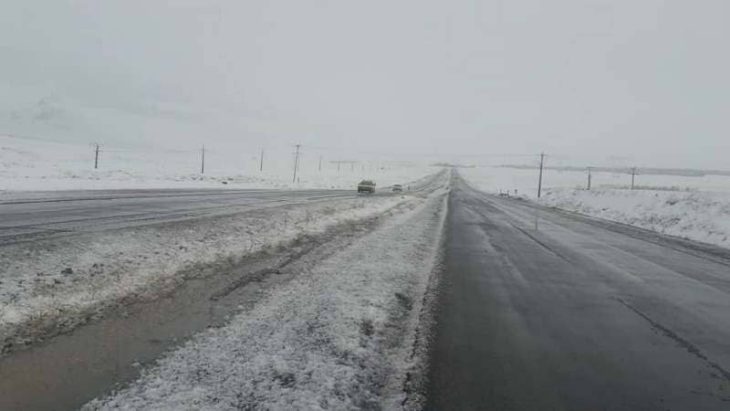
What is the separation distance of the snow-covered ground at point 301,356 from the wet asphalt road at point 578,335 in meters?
0.50

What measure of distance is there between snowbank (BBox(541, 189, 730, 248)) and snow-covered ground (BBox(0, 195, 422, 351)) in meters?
18.9

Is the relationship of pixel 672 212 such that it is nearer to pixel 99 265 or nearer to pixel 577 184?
pixel 99 265

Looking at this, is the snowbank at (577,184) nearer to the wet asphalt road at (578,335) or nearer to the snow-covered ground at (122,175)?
the snow-covered ground at (122,175)

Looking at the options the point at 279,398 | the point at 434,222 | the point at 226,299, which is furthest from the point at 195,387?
the point at 434,222

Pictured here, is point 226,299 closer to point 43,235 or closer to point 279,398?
point 279,398

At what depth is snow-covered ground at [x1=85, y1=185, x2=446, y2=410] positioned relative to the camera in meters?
4.45

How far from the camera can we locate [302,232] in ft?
51.4

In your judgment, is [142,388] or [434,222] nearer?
[142,388]

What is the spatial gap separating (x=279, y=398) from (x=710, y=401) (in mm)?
3771

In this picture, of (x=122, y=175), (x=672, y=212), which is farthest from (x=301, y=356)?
(x=122, y=175)

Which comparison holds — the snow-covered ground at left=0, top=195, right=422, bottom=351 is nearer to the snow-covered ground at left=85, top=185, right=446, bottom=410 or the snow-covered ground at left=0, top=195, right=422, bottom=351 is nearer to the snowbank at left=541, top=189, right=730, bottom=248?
the snow-covered ground at left=85, top=185, right=446, bottom=410

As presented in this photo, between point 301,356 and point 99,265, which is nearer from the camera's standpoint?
point 301,356

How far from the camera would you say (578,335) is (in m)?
6.92

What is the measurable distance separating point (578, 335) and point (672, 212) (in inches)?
1157
